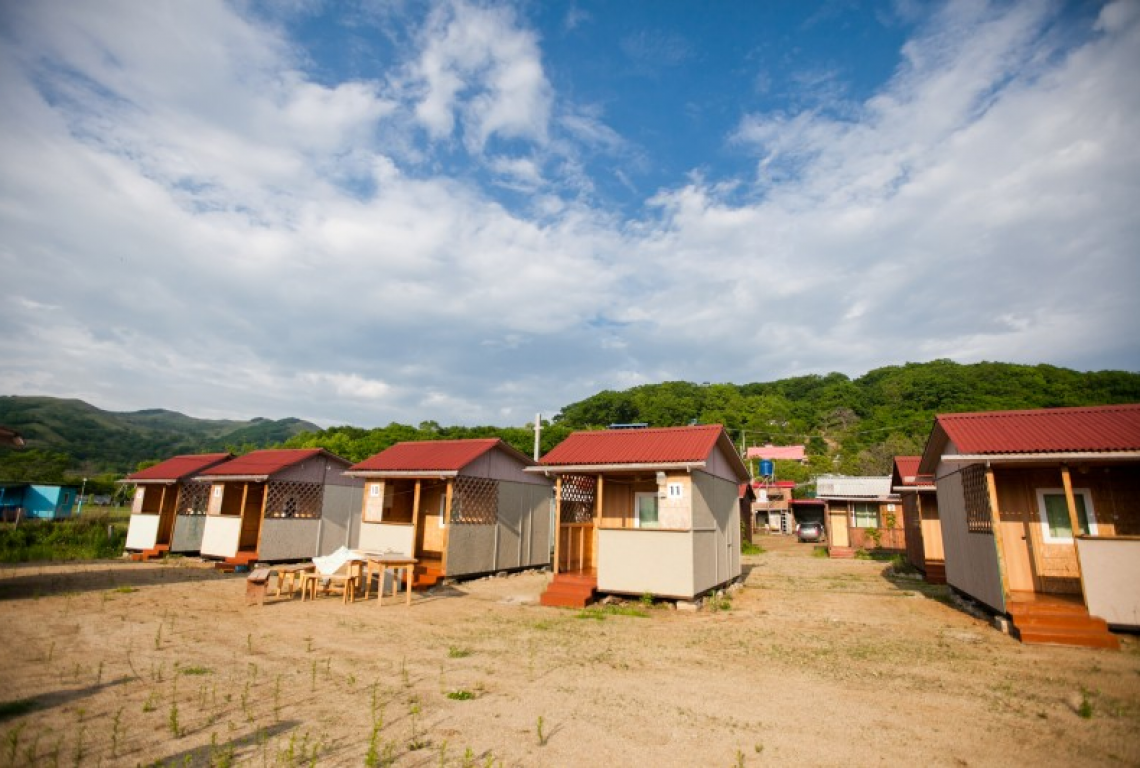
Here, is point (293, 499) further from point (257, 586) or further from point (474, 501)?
point (474, 501)

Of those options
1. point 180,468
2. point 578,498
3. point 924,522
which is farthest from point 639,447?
point 180,468

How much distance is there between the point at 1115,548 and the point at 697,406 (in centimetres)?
6295

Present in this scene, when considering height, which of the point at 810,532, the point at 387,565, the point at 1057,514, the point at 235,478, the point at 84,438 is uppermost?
the point at 84,438

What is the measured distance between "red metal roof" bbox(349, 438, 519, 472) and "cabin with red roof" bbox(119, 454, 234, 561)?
8662 mm

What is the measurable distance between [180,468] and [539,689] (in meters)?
20.3

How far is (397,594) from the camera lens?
42.4ft

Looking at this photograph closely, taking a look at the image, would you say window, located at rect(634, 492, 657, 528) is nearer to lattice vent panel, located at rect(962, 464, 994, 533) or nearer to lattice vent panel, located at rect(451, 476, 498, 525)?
lattice vent panel, located at rect(451, 476, 498, 525)

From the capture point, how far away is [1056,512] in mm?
10234

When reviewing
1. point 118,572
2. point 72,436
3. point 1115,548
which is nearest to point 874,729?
point 1115,548

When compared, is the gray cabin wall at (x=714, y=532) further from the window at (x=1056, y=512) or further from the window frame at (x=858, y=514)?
the window frame at (x=858, y=514)

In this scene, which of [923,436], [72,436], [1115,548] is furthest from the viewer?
[72,436]

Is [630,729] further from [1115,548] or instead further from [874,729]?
[1115,548]

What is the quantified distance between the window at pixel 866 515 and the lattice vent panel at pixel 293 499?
925 inches

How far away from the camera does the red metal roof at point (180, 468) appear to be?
65.7 feet
